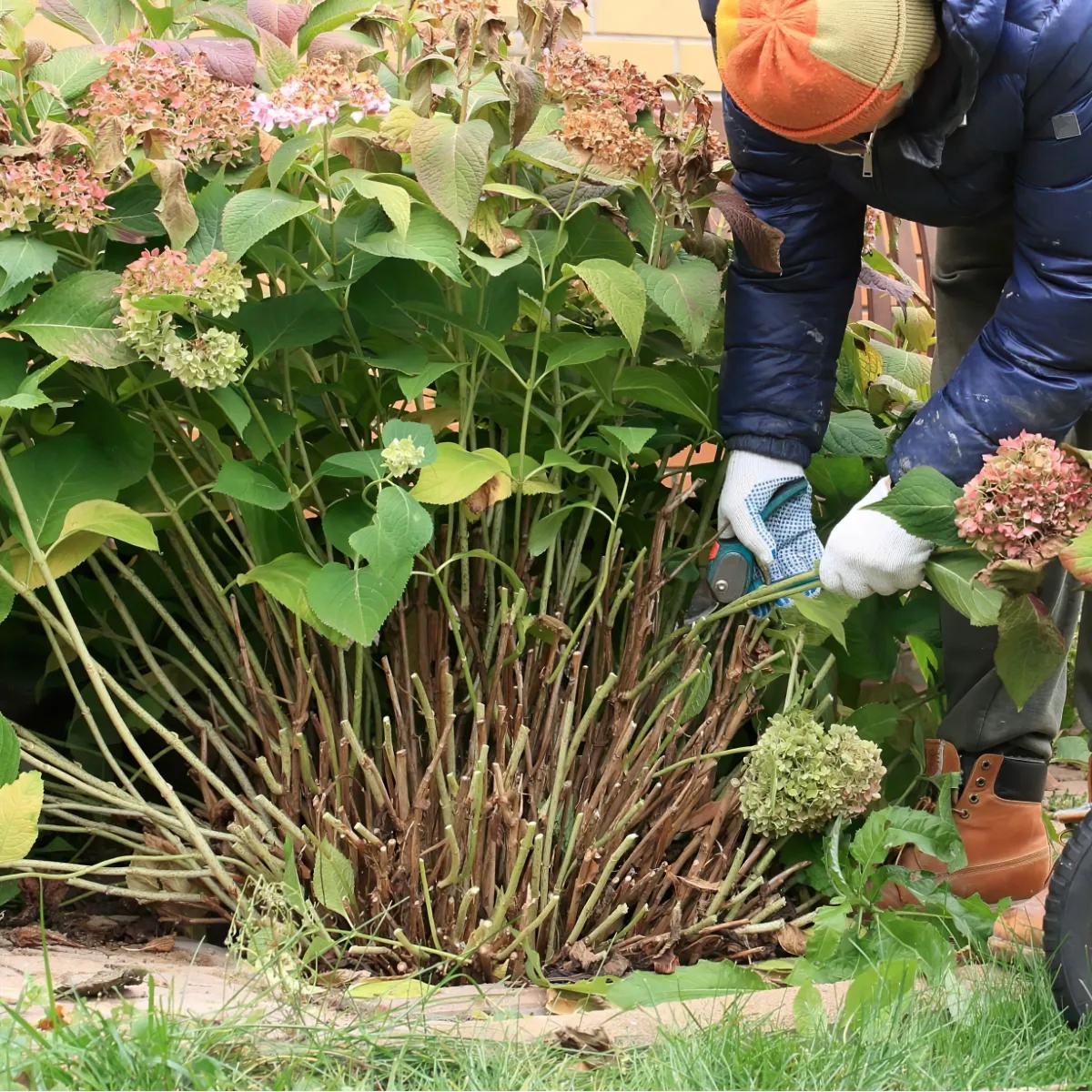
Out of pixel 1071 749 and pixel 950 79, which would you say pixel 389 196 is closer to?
pixel 950 79

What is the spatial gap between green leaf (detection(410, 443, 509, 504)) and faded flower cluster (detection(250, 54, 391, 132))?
0.40 metres

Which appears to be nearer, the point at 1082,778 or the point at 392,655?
the point at 392,655

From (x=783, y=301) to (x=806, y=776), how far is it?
2.10 feet

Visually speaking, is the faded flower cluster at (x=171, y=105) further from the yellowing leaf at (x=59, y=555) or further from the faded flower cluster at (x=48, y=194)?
the yellowing leaf at (x=59, y=555)

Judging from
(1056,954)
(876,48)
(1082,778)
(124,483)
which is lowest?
(1082,778)

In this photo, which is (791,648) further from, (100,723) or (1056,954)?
(100,723)

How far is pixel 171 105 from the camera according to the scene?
146 cm

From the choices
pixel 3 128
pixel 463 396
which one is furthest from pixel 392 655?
pixel 3 128

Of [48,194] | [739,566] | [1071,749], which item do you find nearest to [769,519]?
[739,566]

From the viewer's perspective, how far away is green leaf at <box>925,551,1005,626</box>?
4.64 feet

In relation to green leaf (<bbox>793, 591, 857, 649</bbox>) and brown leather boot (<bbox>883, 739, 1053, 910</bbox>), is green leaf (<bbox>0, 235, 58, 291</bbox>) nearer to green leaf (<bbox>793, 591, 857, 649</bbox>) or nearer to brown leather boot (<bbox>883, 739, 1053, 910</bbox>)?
green leaf (<bbox>793, 591, 857, 649</bbox>)

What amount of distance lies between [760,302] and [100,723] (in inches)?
A: 43.9

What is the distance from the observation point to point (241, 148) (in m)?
1.54

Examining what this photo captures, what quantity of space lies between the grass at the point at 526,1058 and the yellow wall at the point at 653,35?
9.12 ft
